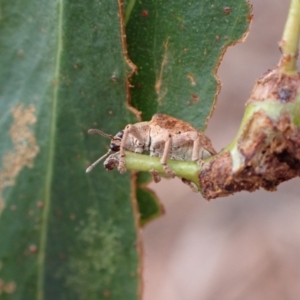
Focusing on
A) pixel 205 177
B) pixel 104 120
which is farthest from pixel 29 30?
pixel 205 177

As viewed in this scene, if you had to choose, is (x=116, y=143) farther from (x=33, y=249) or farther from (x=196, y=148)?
(x=33, y=249)

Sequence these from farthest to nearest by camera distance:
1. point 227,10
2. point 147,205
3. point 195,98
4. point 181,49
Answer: point 147,205
point 195,98
point 181,49
point 227,10

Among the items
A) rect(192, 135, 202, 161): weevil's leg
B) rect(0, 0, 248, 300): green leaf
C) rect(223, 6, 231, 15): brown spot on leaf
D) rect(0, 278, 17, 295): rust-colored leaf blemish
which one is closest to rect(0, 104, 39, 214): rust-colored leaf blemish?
rect(0, 0, 248, 300): green leaf

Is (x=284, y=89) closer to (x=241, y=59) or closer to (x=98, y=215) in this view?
(x=98, y=215)

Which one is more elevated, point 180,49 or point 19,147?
point 19,147

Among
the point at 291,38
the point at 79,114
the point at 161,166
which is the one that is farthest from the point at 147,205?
the point at 291,38

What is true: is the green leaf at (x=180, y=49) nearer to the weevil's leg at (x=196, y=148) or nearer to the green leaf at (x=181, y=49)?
the green leaf at (x=181, y=49)

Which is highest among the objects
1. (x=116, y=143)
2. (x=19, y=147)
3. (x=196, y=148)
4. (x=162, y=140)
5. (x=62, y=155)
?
(x=19, y=147)

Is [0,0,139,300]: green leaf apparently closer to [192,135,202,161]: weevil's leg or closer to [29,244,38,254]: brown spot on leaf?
[29,244,38,254]: brown spot on leaf
